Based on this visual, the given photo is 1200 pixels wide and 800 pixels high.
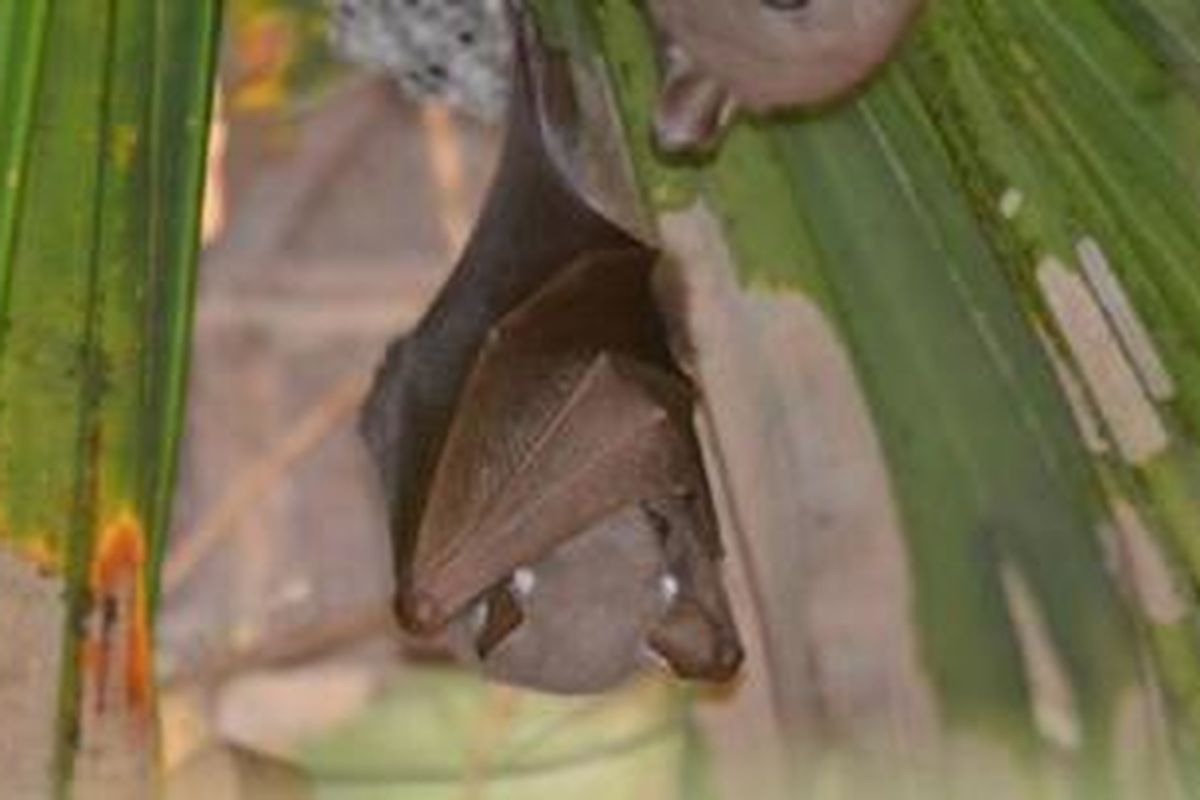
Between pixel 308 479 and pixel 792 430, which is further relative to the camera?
pixel 308 479

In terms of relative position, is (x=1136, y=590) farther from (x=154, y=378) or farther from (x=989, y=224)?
(x=154, y=378)

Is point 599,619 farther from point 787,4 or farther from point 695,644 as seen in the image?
point 787,4

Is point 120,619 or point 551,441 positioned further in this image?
point 551,441

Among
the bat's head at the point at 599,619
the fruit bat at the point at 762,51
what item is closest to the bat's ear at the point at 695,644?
the bat's head at the point at 599,619

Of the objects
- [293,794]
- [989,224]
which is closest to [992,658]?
[989,224]

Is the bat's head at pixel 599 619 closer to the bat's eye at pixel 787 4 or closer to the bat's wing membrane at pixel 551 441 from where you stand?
the bat's wing membrane at pixel 551 441

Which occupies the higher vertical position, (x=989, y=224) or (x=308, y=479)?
(x=989, y=224)

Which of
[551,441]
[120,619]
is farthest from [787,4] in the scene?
[120,619]
